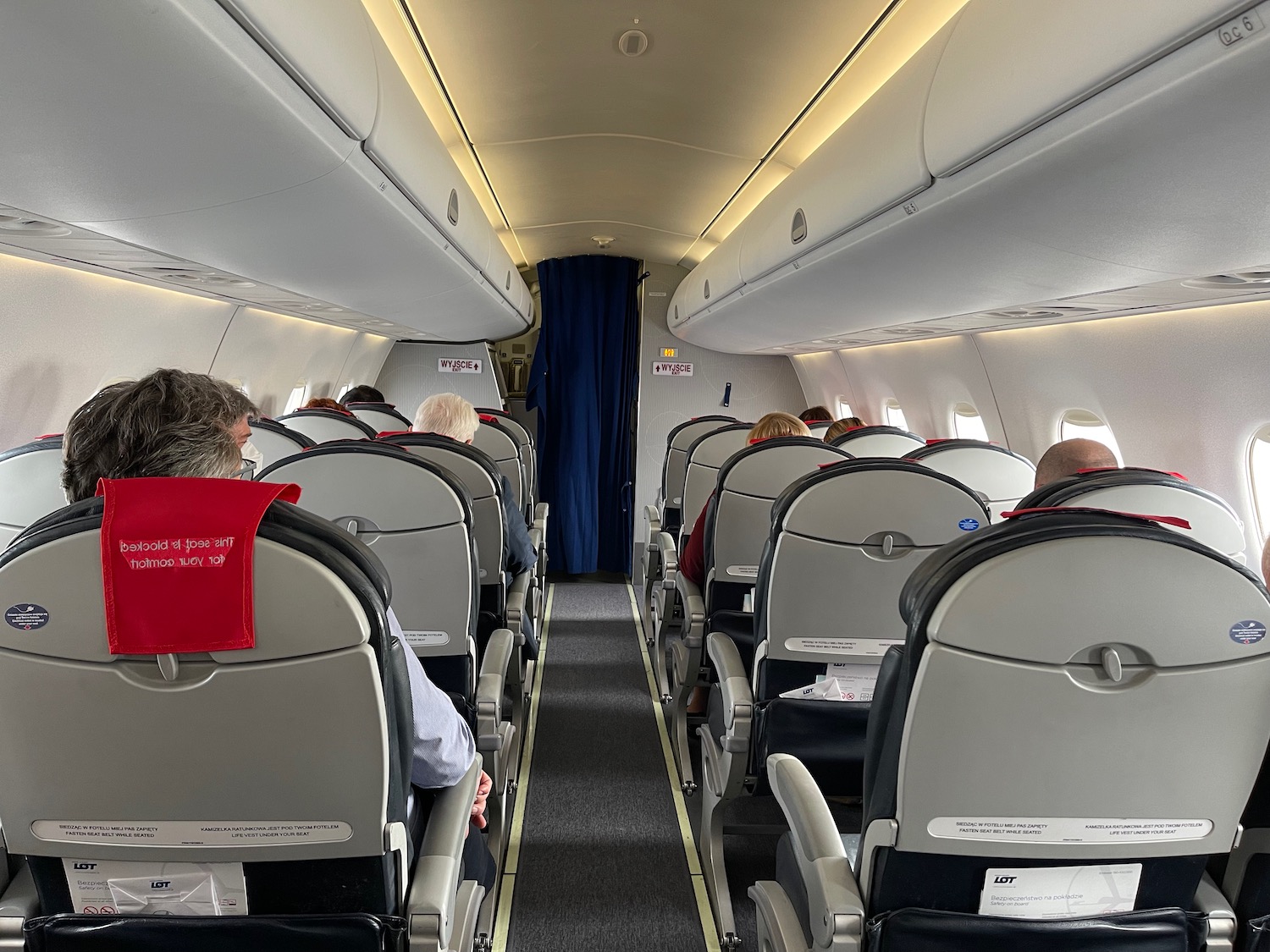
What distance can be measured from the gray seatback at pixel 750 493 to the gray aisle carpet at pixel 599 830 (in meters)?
1.25

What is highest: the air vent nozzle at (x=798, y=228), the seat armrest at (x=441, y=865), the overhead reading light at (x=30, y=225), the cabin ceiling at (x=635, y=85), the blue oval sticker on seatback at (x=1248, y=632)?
the cabin ceiling at (x=635, y=85)

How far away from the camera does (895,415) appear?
833 centimetres

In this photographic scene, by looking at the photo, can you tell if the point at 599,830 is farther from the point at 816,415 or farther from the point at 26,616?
the point at 816,415

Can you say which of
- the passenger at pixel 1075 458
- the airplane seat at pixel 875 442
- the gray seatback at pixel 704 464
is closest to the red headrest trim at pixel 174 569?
the passenger at pixel 1075 458

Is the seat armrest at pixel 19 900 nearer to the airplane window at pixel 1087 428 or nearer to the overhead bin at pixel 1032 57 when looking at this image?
the overhead bin at pixel 1032 57

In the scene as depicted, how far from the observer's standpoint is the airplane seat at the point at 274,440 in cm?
425

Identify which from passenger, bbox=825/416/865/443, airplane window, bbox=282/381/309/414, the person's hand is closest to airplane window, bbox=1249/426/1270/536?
passenger, bbox=825/416/865/443

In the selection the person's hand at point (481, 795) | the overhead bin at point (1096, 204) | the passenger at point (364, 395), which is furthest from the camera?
the passenger at point (364, 395)

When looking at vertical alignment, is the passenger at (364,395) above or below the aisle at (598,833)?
above

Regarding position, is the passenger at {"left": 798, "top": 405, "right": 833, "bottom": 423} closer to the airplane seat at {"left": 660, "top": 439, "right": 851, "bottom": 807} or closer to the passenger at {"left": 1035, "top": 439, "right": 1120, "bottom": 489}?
the airplane seat at {"left": 660, "top": 439, "right": 851, "bottom": 807}

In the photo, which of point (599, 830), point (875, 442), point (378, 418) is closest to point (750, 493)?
point (875, 442)

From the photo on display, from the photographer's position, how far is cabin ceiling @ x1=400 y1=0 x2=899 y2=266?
310cm

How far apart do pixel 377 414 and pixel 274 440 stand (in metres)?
A: 2.56

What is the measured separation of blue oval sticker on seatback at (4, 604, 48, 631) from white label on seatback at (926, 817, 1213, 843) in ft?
5.25
